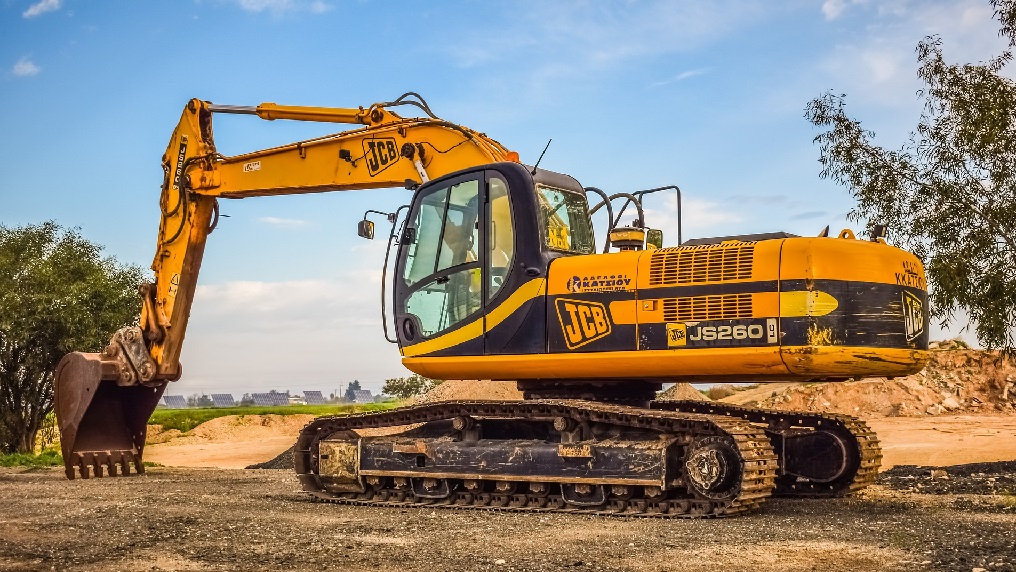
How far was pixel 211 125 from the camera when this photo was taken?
49.9 ft

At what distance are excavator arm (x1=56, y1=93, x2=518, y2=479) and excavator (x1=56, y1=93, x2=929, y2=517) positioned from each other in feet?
4.83

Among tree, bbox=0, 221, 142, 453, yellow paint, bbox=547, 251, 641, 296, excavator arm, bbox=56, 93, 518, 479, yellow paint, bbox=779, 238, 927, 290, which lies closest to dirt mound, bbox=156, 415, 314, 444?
tree, bbox=0, 221, 142, 453

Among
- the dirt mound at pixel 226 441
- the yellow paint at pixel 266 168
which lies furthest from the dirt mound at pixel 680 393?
the yellow paint at pixel 266 168

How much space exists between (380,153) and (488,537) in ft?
20.2

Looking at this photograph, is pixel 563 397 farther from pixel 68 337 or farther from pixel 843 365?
pixel 68 337

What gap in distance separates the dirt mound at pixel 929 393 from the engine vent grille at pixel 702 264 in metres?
21.5

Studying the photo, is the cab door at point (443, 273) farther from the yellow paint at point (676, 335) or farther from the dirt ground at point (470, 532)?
the yellow paint at point (676, 335)

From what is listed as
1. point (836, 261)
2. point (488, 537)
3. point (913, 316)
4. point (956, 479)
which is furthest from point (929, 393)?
point (488, 537)

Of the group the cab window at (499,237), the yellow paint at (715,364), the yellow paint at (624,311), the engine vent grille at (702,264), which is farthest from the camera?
the cab window at (499,237)

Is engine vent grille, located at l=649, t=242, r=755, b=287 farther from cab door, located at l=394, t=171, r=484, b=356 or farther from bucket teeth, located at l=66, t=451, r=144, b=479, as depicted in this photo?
bucket teeth, located at l=66, t=451, r=144, b=479

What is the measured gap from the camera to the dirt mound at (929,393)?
30.6 meters

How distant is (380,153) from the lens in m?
12.8

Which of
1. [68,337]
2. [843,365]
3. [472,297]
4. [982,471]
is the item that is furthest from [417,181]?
[68,337]

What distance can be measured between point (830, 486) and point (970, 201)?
560cm
